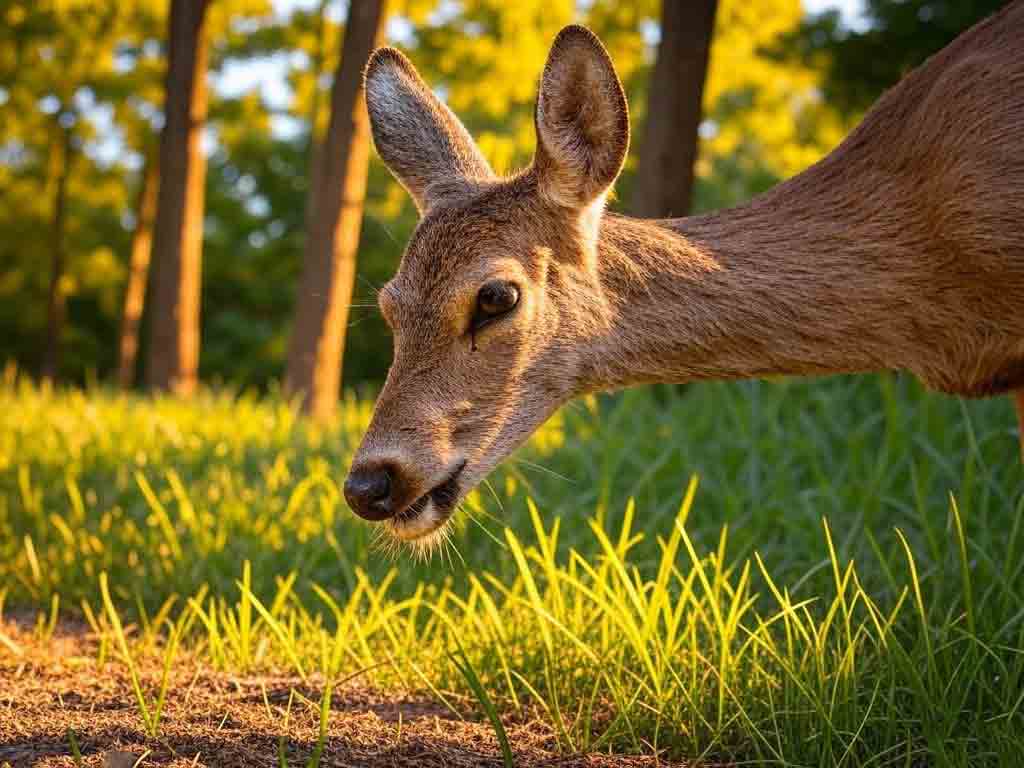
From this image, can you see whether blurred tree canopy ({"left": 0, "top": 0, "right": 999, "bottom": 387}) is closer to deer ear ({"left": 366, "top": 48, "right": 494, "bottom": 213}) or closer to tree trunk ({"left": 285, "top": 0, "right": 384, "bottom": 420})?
tree trunk ({"left": 285, "top": 0, "right": 384, "bottom": 420})

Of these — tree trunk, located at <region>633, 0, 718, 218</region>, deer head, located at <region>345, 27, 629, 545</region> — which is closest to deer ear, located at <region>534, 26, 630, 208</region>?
deer head, located at <region>345, 27, 629, 545</region>

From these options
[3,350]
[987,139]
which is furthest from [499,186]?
[3,350]

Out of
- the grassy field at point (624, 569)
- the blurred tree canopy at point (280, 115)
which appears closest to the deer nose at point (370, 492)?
the grassy field at point (624, 569)

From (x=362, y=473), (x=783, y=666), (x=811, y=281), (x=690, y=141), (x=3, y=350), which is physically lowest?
(x=3, y=350)

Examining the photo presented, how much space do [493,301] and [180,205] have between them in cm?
Answer: 981

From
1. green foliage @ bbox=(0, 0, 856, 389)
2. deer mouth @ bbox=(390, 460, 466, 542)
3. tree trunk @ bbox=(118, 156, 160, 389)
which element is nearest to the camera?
deer mouth @ bbox=(390, 460, 466, 542)

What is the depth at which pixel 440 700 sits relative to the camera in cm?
339

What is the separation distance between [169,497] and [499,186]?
341 centimetres

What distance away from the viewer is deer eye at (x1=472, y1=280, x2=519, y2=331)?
3.12 meters

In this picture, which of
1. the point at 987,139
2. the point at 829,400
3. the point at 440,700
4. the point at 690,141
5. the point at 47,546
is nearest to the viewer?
the point at 987,139

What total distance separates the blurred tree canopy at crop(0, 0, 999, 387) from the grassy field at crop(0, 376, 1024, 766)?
87.3 inches

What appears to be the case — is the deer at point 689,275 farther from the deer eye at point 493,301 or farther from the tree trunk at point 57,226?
the tree trunk at point 57,226

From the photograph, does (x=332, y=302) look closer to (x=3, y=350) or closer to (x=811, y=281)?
(x=811, y=281)

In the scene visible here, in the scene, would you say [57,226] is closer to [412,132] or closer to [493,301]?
[412,132]
